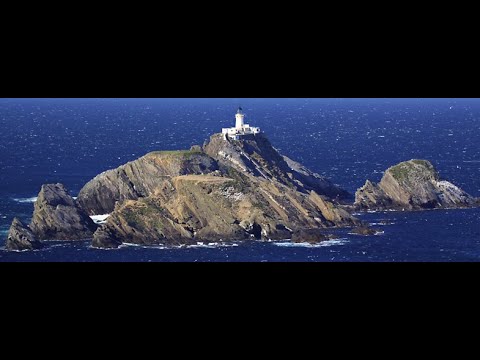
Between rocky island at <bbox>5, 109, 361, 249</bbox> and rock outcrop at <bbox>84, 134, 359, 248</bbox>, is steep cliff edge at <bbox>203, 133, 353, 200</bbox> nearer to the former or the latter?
rock outcrop at <bbox>84, 134, 359, 248</bbox>

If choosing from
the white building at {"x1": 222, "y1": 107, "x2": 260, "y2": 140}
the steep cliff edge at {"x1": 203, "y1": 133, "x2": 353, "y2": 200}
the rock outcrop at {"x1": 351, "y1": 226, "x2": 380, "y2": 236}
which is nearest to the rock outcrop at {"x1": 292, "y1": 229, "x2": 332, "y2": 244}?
the rock outcrop at {"x1": 351, "y1": 226, "x2": 380, "y2": 236}

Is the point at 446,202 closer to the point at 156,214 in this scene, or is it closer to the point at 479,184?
the point at 479,184

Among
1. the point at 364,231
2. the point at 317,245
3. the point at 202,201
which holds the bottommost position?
the point at 317,245

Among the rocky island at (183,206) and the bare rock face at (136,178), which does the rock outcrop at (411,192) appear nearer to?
the rocky island at (183,206)

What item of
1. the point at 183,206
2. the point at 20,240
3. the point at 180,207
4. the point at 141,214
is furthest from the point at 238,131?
the point at 20,240

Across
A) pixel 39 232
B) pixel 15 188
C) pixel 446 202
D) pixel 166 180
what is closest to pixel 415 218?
pixel 446 202

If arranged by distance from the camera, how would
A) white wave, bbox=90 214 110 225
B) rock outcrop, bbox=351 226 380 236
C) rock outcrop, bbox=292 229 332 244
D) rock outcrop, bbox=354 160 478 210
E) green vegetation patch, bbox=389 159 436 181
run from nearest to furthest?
1. rock outcrop, bbox=292 229 332 244
2. rock outcrop, bbox=351 226 380 236
3. white wave, bbox=90 214 110 225
4. rock outcrop, bbox=354 160 478 210
5. green vegetation patch, bbox=389 159 436 181

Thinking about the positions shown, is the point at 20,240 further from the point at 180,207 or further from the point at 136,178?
the point at 136,178
